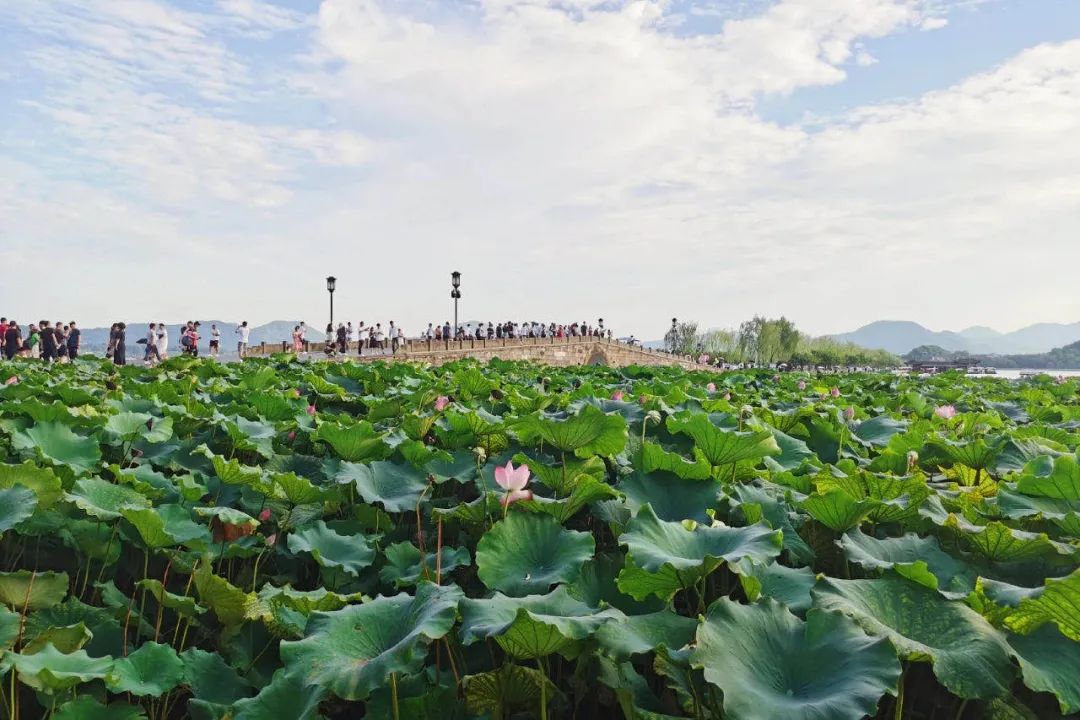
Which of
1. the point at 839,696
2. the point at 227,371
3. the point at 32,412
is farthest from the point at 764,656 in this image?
the point at 227,371

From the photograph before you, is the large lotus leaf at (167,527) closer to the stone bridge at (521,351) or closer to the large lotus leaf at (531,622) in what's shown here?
the large lotus leaf at (531,622)

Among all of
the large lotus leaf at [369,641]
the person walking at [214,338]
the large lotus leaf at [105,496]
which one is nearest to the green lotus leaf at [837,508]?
the large lotus leaf at [369,641]

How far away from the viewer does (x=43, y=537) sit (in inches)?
81.8

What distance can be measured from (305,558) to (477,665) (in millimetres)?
717

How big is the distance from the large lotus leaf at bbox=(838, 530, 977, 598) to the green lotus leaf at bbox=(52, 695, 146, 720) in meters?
1.46

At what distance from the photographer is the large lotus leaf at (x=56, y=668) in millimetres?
1238

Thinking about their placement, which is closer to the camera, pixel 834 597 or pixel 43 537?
pixel 834 597

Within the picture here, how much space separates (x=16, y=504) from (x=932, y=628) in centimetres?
201

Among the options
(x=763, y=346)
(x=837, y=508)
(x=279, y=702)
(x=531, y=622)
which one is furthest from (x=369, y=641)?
(x=763, y=346)

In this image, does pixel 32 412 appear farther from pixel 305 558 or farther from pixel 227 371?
pixel 227 371

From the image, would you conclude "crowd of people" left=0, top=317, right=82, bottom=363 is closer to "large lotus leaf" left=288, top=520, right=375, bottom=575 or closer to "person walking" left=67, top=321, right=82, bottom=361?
"person walking" left=67, top=321, right=82, bottom=361

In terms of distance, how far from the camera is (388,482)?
7.41 feet

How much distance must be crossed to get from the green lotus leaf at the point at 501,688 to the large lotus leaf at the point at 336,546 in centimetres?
55

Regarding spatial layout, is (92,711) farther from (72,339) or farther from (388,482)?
(72,339)
